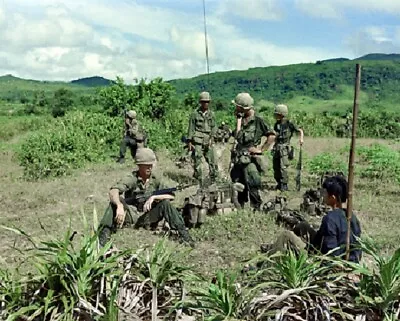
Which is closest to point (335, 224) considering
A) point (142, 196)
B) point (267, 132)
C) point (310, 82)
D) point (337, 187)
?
point (337, 187)

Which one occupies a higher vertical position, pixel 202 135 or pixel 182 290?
pixel 182 290

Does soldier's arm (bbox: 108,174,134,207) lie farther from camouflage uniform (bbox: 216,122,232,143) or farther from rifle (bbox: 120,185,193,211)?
camouflage uniform (bbox: 216,122,232,143)

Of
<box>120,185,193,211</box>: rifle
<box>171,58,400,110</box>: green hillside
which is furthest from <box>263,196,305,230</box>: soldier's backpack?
<box>171,58,400,110</box>: green hillside

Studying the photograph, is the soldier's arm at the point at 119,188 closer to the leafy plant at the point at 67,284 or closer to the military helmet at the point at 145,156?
the military helmet at the point at 145,156

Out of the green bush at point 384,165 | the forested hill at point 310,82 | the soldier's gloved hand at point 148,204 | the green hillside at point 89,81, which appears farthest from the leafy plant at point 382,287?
the green hillside at point 89,81

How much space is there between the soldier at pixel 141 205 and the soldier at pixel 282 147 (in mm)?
4678

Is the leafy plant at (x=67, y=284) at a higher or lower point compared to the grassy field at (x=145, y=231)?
higher

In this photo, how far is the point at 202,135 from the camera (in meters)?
11.9

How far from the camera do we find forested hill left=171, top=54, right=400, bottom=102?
6725 centimetres

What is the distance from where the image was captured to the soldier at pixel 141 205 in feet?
24.5

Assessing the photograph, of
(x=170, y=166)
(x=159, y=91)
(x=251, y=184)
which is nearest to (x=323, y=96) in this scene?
(x=159, y=91)

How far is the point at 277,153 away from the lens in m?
12.6

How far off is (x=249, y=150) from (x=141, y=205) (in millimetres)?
2494

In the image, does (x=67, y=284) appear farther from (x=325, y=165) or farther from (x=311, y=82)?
(x=311, y=82)
